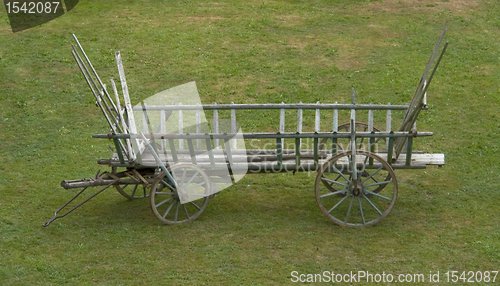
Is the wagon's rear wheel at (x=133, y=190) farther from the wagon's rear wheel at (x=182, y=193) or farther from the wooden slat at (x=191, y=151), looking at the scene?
the wooden slat at (x=191, y=151)

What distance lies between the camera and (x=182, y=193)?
8336 millimetres

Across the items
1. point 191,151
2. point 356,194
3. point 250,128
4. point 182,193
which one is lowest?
point 250,128

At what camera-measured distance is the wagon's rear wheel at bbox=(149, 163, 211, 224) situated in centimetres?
825

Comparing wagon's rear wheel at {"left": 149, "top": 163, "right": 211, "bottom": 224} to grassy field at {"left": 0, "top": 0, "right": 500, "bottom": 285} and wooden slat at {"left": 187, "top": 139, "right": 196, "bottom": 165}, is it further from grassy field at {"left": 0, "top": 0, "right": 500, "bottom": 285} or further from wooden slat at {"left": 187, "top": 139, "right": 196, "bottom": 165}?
grassy field at {"left": 0, "top": 0, "right": 500, "bottom": 285}

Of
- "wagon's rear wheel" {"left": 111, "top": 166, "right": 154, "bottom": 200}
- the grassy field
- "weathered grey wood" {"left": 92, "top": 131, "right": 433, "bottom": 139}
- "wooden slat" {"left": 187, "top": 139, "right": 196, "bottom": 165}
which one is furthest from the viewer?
"wagon's rear wheel" {"left": 111, "top": 166, "right": 154, "bottom": 200}

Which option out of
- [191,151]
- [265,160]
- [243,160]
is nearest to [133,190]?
[191,151]

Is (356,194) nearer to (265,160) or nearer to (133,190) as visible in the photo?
(265,160)

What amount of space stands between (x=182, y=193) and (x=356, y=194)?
2245 millimetres

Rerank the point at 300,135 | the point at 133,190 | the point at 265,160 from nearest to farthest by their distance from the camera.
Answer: the point at 300,135
the point at 265,160
the point at 133,190

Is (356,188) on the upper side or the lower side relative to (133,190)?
upper

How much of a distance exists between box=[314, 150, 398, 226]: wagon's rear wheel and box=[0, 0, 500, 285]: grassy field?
21 centimetres

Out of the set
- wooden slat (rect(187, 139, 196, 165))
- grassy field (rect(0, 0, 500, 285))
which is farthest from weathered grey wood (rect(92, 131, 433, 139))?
grassy field (rect(0, 0, 500, 285))

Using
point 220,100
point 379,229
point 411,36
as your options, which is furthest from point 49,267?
point 411,36

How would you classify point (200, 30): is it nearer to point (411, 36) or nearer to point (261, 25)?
point (261, 25)
